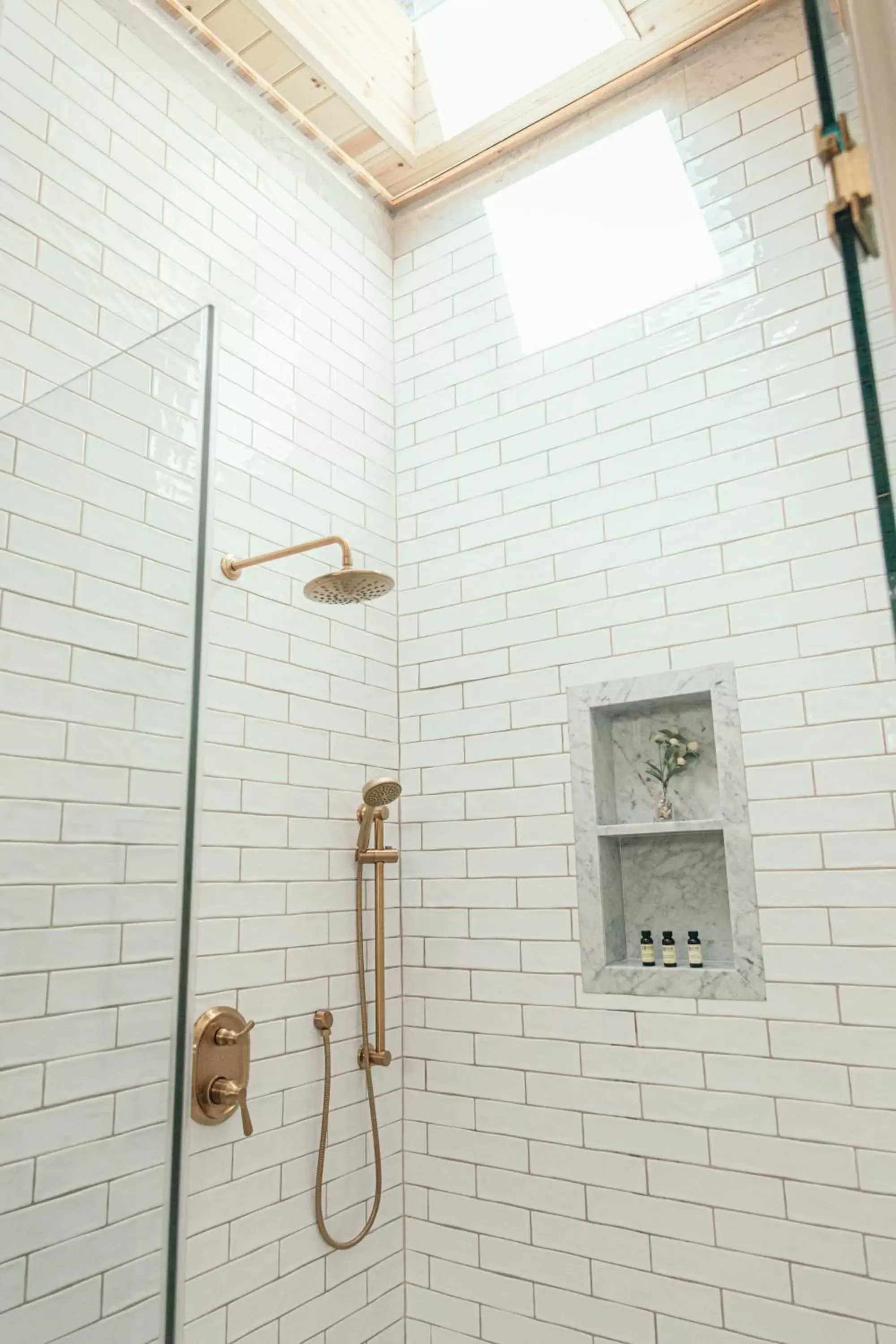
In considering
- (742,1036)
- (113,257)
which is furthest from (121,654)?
(742,1036)

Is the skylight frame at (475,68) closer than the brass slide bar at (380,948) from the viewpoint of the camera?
No

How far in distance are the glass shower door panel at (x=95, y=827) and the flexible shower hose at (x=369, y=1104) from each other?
1117mm

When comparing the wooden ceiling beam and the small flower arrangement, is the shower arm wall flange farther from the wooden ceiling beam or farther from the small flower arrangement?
the wooden ceiling beam

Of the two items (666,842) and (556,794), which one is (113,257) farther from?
(666,842)

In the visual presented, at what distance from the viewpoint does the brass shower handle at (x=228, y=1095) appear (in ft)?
5.79

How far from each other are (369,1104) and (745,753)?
1253mm

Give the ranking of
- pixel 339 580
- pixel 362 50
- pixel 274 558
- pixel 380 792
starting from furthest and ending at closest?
→ pixel 362 50, pixel 380 792, pixel 274 558, pixel 339 580

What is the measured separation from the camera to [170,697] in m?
1.16

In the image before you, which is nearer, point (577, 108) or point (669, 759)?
point (669, 759)

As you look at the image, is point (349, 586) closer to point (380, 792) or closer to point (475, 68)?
point (380, 792)

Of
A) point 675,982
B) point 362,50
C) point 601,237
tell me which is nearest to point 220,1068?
point 675,982

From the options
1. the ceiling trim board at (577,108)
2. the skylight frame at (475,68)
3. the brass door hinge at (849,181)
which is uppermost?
the skylight frame at (475,68)

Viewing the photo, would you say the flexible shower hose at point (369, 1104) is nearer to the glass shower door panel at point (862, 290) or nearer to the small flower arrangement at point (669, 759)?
the small flower arrangement at point (669, 759)

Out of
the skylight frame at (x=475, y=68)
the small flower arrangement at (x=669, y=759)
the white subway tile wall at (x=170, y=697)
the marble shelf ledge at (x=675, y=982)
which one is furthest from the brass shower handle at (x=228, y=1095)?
the skylight frame at (x=475, y=68)
